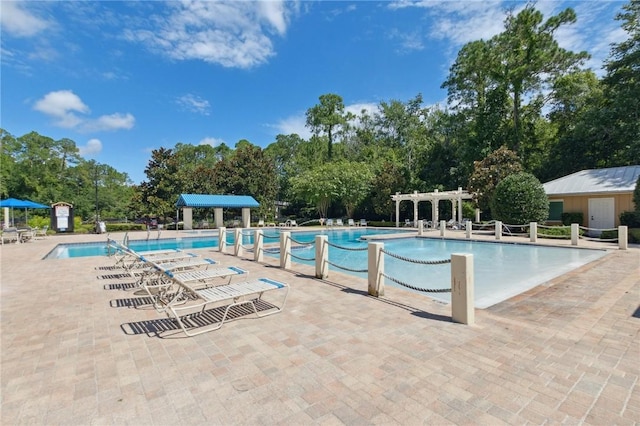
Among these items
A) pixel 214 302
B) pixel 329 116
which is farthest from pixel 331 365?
pixel 329 116

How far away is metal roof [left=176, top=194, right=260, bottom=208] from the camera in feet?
85.2

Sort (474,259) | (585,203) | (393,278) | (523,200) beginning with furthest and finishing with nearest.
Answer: (585,203) → (523,200) → (474,259) → (393,278)

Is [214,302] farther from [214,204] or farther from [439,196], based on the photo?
[214,204]

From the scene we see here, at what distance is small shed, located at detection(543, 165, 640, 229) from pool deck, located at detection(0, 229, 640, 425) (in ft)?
54.9

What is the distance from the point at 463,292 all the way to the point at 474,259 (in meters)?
8.26

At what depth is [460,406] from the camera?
2.35 metres

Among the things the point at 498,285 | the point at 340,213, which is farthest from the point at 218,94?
the point at 498,285

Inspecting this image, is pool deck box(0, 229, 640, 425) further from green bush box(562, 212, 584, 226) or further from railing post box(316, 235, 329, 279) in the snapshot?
green bush box(562, 212, 584, 226)

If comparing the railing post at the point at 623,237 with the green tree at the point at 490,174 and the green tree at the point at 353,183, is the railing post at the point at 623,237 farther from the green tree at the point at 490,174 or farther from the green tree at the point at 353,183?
the green tree at the point at 353,183

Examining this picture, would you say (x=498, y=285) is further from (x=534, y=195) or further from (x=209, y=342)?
(x=534, y=195)

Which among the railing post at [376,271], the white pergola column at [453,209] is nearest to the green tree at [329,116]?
the white pergola column at [453,209]

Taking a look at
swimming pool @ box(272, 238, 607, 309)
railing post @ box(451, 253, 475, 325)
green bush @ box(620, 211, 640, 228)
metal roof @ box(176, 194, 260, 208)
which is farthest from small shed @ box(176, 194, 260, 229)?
green bush @ box(620, 211, 640, 228)

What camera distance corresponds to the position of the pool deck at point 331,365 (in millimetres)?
2309

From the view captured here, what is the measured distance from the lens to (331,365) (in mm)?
3029
